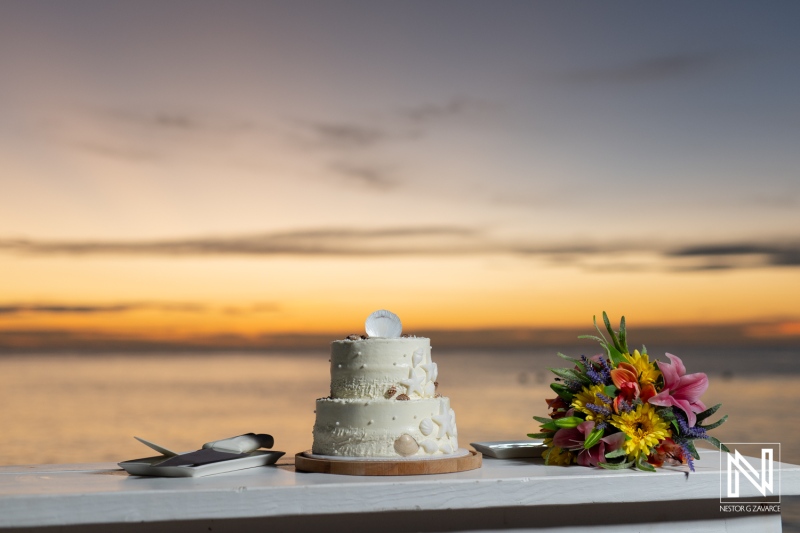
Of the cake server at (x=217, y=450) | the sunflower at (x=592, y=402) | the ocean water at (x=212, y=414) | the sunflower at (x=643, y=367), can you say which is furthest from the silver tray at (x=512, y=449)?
the ocean water at (x=212, y=414)

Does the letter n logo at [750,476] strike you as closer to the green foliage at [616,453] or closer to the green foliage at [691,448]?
the green foliage at [691,448]

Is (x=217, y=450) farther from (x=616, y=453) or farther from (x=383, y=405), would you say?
(x=616, y=453)

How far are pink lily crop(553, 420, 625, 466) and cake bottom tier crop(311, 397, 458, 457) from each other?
14.6 inches

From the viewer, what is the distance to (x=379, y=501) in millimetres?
2070

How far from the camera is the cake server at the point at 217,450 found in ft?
7.33

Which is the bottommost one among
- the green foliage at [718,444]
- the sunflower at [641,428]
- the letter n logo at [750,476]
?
the letter n logo at [750,476]

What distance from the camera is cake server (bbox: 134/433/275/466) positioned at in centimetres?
223

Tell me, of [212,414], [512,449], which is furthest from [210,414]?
[512,449]

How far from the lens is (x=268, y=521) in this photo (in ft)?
6.81

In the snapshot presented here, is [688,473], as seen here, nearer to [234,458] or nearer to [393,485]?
[393,485]

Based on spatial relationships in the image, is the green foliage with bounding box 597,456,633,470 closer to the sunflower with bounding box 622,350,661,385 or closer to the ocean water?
the sunflower with bounding box 622,350,661,385

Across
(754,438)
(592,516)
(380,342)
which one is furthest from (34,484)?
(754,438)

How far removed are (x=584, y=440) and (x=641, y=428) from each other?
0.52 ft

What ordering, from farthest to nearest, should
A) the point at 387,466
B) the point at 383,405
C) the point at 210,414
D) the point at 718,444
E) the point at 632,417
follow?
the point at 210,414
the point at 718,444
the point at 632,417
the point at 383,405
the point at 387,466
